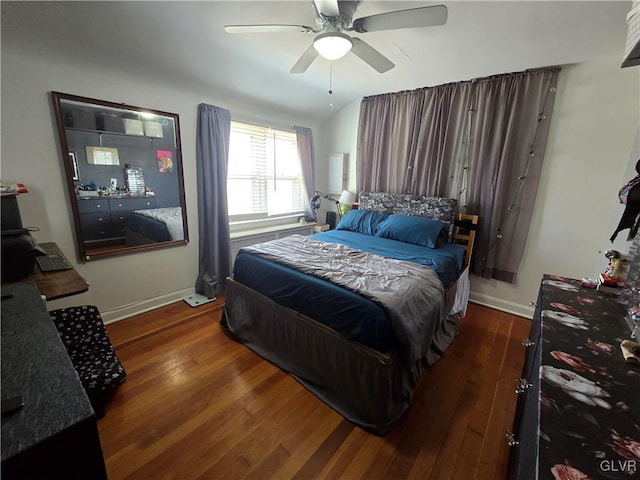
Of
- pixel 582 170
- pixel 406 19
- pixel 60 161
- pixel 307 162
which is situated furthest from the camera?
pixel 307 162

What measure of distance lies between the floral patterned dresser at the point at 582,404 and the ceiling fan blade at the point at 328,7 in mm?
1874

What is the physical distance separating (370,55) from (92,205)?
99.3 inches

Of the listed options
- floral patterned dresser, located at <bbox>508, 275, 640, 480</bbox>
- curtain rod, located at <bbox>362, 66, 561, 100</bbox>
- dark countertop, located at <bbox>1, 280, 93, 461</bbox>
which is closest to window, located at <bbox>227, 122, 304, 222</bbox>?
curtain rod, located at <bbox>362, 66, 561, 100</bbox>

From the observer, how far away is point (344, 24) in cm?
165

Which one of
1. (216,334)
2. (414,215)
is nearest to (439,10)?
(414,215)

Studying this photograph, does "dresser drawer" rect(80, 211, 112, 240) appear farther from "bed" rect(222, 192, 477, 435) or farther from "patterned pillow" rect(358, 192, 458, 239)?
"patterned pillow" rect(358, 192, 458, 239)

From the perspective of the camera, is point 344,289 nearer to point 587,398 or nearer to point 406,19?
point 587,398

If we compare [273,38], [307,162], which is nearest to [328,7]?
[273,38]

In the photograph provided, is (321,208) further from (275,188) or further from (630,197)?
(630,197)

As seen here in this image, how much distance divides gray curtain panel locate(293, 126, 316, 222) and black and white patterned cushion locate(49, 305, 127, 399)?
2.82 metres

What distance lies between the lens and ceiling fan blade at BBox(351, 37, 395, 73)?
175 centimetres

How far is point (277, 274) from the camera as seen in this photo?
1.99 metres

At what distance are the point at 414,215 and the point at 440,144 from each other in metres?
0.84

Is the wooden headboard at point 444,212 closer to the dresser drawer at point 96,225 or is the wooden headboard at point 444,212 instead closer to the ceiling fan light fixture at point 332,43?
the ceiling fan light fixture at point 332,43
